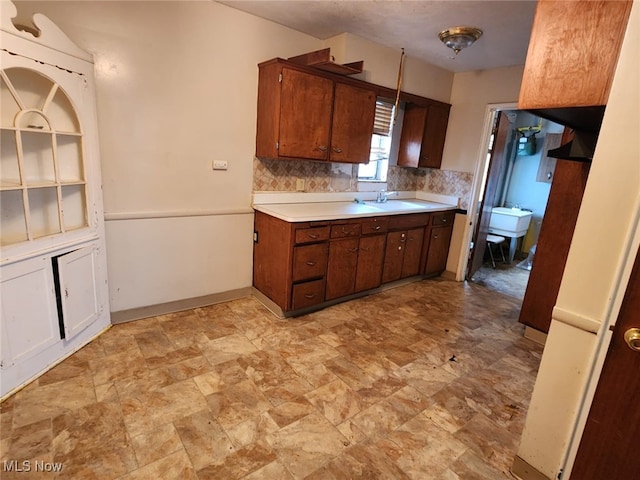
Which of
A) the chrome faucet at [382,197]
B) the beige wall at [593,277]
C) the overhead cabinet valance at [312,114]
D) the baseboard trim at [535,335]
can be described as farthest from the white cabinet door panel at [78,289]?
the baseboard trim at [535,335]

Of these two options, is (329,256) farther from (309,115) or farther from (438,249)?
(438,249)

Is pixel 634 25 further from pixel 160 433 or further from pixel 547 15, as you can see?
pixel 160 433

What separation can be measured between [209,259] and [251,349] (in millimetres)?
1001

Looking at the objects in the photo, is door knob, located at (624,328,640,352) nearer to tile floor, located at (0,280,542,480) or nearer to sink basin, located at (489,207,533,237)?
tile floor, located at (0,280,542,480)

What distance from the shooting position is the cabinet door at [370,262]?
3.38 meters

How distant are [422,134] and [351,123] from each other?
120 cm

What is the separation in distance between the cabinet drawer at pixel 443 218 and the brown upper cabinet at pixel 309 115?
1.32 m

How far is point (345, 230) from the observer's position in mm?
3152

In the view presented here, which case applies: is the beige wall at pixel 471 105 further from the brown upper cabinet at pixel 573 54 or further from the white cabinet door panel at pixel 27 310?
the white cabinet door panel at pixel 27 310

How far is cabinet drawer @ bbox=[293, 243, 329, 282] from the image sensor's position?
2.90 metres

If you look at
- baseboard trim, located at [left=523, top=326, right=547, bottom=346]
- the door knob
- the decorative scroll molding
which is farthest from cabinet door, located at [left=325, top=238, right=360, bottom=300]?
the decorative scroll molding

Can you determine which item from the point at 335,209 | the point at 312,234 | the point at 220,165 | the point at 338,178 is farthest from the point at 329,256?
the point at 220,165

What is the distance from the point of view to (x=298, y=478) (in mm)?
1543

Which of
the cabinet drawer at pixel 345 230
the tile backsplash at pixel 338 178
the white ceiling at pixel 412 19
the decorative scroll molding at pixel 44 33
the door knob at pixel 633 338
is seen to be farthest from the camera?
the tile backsplash at pixel 338 178
